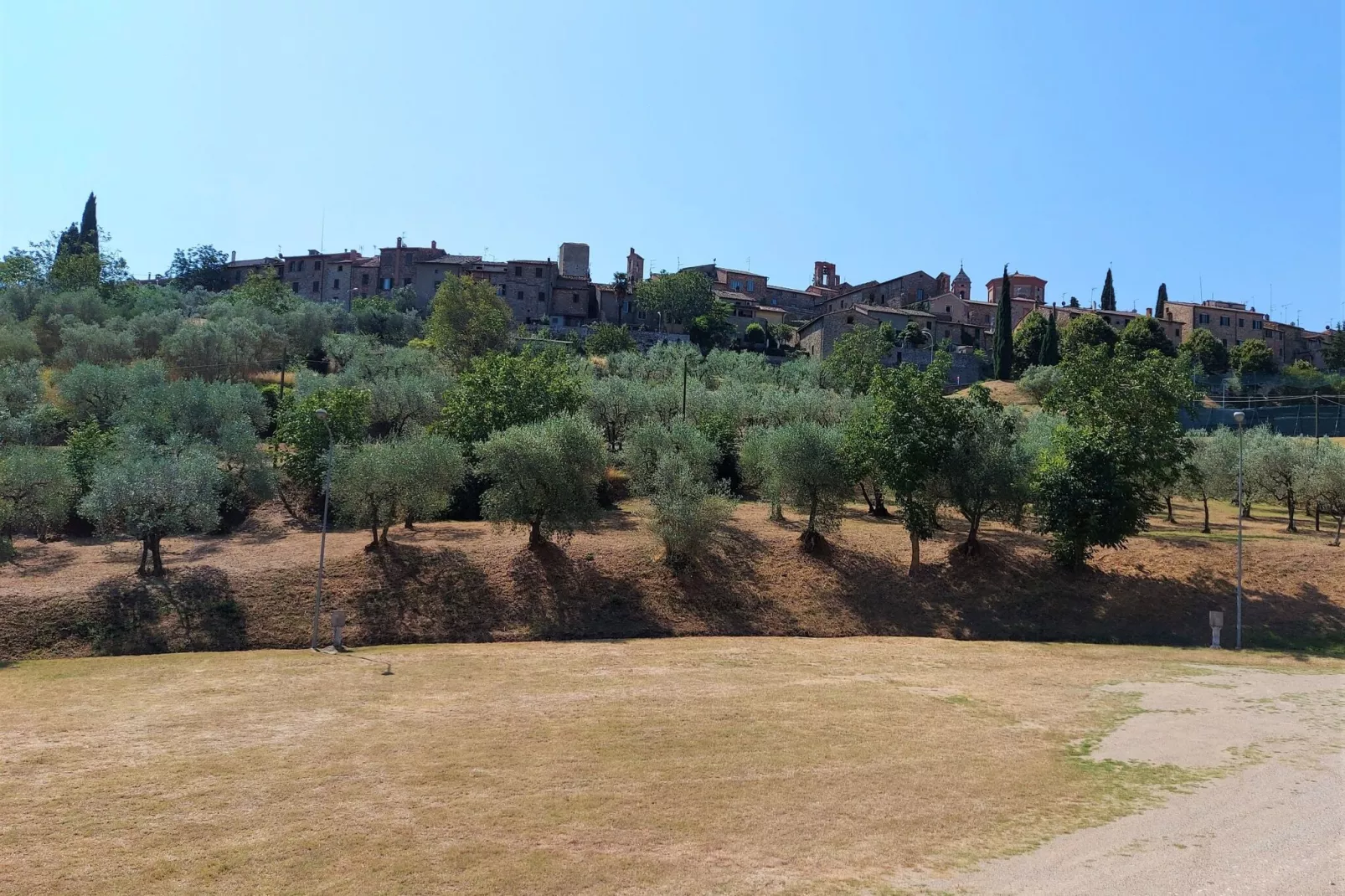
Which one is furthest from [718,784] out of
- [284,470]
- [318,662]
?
[284,470]

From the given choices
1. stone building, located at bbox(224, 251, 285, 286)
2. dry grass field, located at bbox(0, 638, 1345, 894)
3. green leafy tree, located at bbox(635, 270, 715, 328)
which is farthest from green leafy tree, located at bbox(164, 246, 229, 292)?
dry grass field, located at bbox(0, 638, 1345, 894)

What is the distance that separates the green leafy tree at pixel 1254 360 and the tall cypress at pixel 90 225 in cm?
13788

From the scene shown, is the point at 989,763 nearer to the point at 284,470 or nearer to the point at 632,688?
the point at 632,688

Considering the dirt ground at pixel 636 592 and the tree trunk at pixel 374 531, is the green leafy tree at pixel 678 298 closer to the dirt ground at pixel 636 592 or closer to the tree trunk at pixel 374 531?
the dirt ground at pixel 636 592

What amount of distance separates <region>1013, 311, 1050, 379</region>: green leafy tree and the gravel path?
85300 mm

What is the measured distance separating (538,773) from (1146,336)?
103088 millimetres

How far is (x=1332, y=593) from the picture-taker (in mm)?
39312

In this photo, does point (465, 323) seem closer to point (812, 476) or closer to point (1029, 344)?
point (812, 476)

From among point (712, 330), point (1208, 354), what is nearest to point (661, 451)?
point (712, 330)

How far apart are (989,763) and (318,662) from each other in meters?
22.8

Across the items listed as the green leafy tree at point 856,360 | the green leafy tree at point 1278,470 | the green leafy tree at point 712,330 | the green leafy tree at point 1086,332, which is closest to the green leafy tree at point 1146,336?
the green leafy tree at point 1086,332

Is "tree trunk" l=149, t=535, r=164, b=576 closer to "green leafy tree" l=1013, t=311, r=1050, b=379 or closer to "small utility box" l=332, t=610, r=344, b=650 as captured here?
"small utility box" l=332, t=610, r=344, b=650

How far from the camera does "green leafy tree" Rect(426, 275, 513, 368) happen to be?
84.1 meters

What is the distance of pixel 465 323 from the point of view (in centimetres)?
8531
